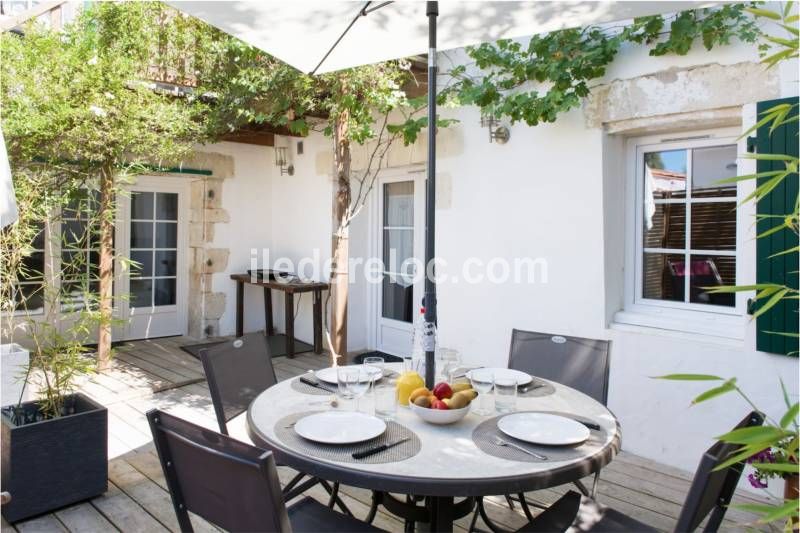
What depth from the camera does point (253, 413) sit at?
190 centimetres

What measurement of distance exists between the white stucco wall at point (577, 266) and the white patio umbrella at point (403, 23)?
1212mm

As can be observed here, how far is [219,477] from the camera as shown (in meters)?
1.44

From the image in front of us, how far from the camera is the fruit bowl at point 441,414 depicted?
1767 mm

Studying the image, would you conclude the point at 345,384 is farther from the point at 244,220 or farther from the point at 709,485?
the point at 244,220

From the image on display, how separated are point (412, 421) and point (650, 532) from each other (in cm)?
79

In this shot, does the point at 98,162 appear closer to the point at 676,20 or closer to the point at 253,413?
the point at 253,413

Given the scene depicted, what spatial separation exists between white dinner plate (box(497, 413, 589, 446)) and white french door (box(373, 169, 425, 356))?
3426 mm

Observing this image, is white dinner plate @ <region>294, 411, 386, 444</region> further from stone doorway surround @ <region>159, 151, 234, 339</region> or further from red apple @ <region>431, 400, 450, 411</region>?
stone doorway surround @ <region>159, 151, 234, 339</region>

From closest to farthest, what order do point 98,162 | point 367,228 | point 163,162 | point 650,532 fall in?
point 650,532 < point 98,162 < point 163,162 < point 367,228

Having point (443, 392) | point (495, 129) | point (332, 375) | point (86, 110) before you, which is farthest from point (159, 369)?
point (443, 392)

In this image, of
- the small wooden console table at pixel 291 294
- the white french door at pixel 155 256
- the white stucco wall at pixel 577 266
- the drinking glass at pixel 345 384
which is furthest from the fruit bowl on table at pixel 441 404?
the white french door at pixel 155 256

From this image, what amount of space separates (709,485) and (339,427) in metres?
1.00

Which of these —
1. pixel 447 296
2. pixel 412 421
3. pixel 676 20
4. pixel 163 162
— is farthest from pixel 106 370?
pixel 676 20

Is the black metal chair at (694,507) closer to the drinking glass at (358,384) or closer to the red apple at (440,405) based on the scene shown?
the red apple at (440,405)
